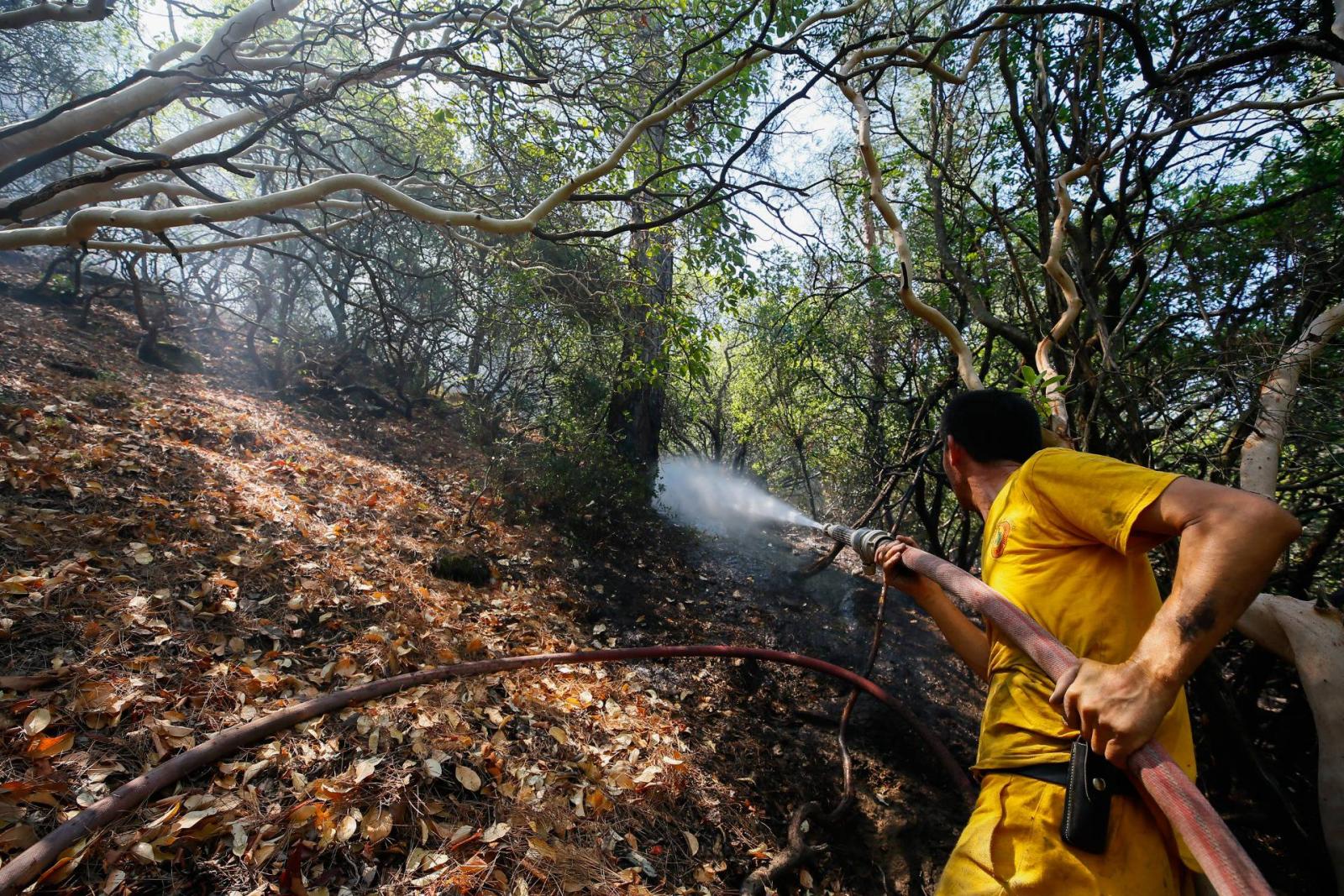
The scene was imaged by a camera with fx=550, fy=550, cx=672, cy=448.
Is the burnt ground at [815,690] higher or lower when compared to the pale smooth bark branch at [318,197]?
lower

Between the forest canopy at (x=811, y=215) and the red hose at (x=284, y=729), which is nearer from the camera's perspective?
the red hose at (x=284, y=729)

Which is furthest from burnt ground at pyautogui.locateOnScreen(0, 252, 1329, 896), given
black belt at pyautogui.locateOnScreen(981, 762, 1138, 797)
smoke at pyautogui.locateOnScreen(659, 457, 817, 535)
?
black belt at pyautogui.locateOnScreen(981, 762, 1138, 797)

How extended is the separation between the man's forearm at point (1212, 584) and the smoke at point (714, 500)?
7.82 metres

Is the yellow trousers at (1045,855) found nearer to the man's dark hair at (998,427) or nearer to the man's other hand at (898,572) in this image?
the man's other hand at (898,572)

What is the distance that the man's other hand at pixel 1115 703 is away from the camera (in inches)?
48.2

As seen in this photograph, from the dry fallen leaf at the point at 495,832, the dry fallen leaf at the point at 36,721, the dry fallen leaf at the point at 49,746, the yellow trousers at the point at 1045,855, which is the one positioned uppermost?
the yellow trousers at the point at 1045,855

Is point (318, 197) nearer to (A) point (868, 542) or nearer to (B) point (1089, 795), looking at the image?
(A) point (868, 542)

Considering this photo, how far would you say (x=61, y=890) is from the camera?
1729 millimetres

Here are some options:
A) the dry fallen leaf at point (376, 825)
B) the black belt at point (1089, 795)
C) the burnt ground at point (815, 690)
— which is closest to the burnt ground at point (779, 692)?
the burnt ground at point (815, 690)

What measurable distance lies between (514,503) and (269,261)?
12883 mm

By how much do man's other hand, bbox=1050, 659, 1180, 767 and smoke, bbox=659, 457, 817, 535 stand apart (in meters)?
7.72

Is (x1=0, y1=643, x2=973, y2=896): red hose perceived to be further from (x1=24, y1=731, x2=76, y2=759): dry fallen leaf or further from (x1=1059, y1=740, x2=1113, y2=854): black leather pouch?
(x1=1059, y1=740, x2=1113, y2=854): black leather pouch

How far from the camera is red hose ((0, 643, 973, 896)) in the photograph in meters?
1.73

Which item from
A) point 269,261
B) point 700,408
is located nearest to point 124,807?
point 700,408
